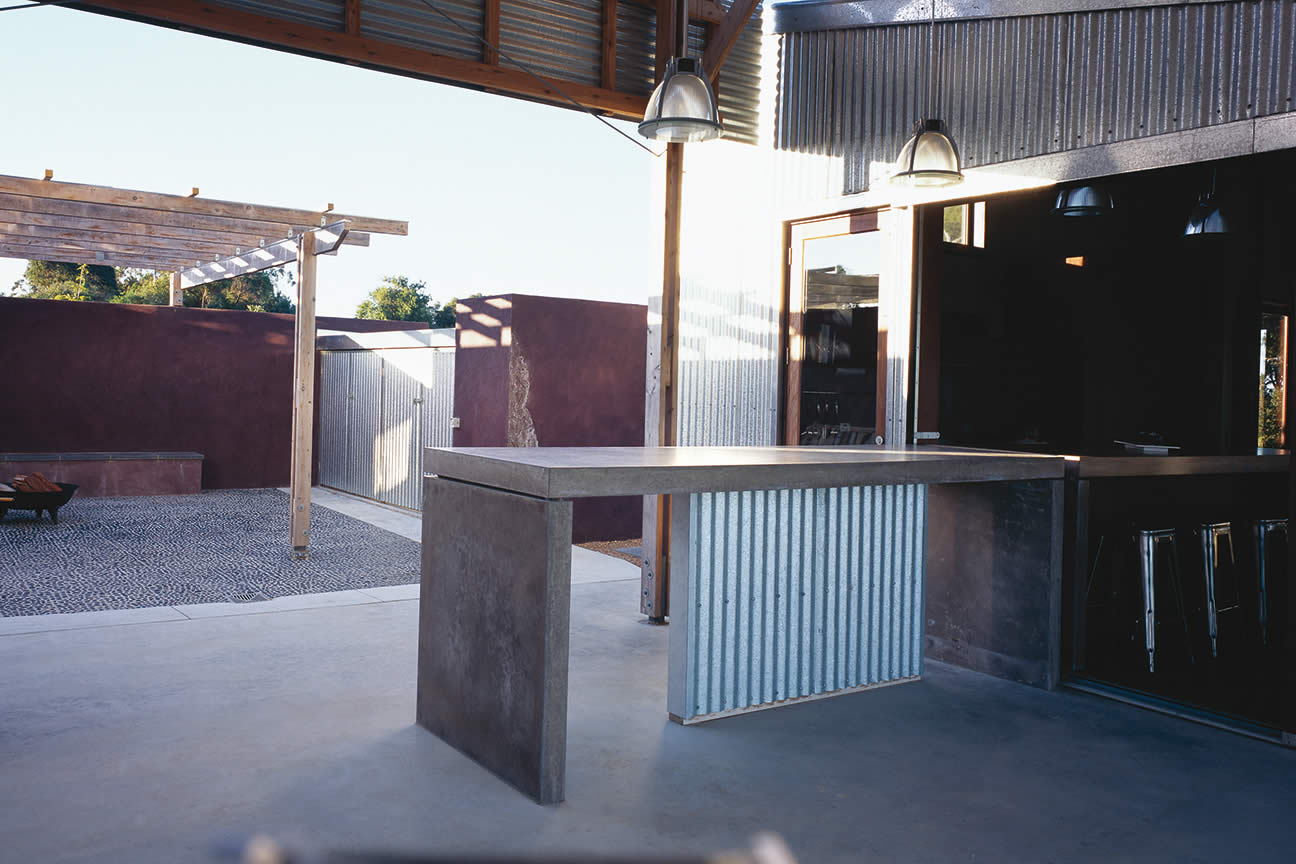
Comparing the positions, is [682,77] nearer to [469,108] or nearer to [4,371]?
[4,371]

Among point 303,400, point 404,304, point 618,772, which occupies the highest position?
point 404,304

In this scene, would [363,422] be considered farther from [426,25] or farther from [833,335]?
[833,335]

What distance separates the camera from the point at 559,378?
33.9 ft

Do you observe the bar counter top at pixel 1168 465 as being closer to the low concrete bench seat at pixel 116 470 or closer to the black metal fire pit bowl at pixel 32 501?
the black metal fire pit bowl at pixel 32 501

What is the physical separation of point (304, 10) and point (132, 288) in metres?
34.8

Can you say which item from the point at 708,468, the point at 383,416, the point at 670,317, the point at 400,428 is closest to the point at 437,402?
the point at 400,428

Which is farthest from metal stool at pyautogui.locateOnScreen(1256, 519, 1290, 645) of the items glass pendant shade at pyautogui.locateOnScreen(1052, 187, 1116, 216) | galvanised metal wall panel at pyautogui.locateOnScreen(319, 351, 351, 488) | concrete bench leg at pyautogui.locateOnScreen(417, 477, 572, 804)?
galvanised metal wall panel at pyautogui.locateOnScreen(319, 351, 351, 488)

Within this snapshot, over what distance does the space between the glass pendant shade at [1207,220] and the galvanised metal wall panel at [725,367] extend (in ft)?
12.6

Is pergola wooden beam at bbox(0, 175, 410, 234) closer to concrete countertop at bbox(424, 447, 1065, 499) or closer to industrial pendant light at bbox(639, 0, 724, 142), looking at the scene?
industrial pendant light at bbox(639, 0, 724, 142)

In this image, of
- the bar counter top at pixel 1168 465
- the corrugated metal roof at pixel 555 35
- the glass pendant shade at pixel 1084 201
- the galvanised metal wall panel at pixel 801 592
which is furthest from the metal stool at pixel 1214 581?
the corrugated metal roof at pixel 555 35

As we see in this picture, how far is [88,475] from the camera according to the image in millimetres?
12664

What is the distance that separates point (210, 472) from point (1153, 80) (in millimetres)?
12704

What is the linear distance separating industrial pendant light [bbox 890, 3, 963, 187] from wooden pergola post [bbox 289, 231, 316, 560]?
536 cm

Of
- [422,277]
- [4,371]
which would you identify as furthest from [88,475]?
[422,277]
